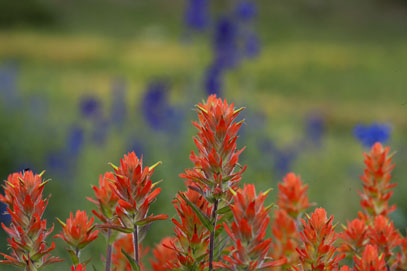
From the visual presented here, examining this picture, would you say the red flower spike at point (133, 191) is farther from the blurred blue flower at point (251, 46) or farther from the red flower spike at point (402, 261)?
the blurred blue flower at point (251, 46)

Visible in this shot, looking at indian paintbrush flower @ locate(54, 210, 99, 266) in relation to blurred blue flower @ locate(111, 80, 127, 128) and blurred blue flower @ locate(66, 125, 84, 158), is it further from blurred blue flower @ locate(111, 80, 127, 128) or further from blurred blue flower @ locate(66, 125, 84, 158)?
blurred blue flower @ locate(111, 80, 127, 128)

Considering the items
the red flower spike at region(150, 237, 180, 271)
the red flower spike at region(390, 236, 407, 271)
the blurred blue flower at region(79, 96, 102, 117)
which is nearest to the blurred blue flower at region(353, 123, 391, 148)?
the red flower spike at region(390, 236, 407, 271)

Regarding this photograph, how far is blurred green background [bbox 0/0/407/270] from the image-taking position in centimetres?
565

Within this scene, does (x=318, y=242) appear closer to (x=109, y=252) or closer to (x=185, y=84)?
(x=109, y=252)

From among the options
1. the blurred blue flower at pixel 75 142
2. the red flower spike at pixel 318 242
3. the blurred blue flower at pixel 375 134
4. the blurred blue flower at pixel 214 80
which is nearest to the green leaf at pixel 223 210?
the red flower spike at pixel 318 242

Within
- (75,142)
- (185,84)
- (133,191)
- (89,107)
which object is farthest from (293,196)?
Result: (185,84)

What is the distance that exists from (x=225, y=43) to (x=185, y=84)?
2.57 meters

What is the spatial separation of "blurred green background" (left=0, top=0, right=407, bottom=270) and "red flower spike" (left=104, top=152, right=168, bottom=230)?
1577 mm

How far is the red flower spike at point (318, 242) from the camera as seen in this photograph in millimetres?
898

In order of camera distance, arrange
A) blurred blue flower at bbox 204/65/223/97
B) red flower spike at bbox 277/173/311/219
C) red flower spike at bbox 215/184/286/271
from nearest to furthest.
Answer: red flower spike at bbox 215/184/286/271
red flower spike at bbox 277/173/311/219
blurred blue flower at bbox 204/65/223/97

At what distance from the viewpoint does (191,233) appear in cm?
93

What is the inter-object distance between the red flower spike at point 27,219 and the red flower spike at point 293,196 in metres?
0.54

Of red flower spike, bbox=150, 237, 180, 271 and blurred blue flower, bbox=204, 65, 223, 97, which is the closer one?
red flower spike, bbox=150, 237, 180, 271

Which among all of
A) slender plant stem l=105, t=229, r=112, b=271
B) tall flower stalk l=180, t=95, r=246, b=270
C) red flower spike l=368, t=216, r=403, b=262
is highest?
tall flower stalk l=180, t=95, r=246, b=270
